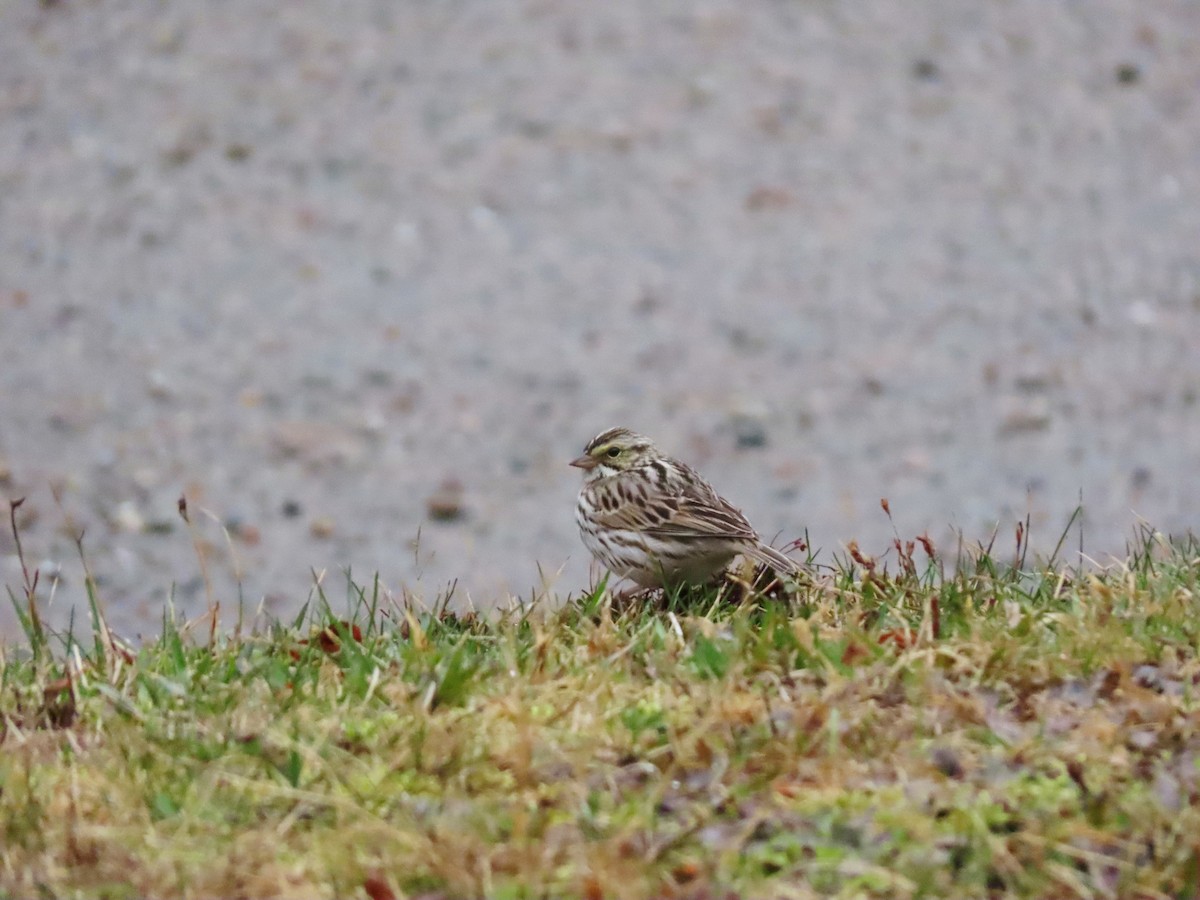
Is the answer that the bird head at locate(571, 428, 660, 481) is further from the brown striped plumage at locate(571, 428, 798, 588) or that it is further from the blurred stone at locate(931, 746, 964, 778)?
the blurred stone at locate(931, 746, 964, 778)

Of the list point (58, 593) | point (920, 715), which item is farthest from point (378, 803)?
point (58, 593)

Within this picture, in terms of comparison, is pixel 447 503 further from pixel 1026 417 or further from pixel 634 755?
pixel 634 755

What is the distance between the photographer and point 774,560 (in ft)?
21.0

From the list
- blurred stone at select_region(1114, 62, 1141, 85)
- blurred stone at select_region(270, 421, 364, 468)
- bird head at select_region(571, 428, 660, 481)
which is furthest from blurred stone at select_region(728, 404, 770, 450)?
blurred stone at select_region(1114, 62, 1141, 85)

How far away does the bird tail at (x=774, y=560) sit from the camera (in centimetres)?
639

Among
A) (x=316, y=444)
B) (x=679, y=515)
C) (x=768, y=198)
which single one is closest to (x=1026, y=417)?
(x=768, y=198)

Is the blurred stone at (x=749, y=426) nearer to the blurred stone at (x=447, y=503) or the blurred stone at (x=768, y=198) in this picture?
the blurred stone at (x=447, y=503)

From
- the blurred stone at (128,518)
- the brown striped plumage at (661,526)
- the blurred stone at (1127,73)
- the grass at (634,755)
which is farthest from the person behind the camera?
the blurred stone at (1127,73)

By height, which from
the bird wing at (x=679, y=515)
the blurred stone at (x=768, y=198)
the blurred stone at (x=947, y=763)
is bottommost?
the blurred stone at (x=947, y=763)

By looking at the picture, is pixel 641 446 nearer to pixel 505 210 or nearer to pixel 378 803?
pixel 378 803

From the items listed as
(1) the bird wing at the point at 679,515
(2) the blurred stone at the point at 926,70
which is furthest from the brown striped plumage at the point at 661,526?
(2) the blurred stone at the point at 926,70

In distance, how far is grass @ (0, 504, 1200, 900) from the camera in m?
4.23

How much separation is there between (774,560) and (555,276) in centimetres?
676

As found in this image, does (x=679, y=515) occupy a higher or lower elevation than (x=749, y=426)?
higher
